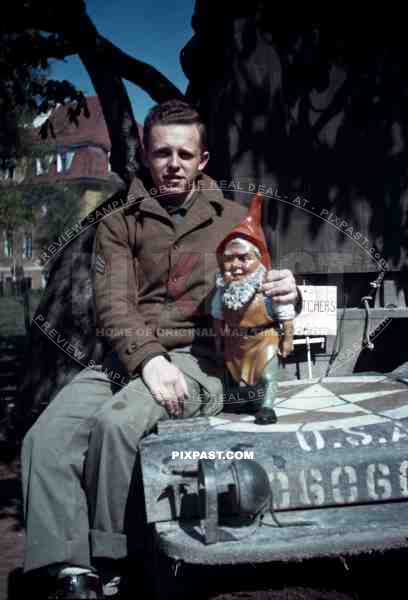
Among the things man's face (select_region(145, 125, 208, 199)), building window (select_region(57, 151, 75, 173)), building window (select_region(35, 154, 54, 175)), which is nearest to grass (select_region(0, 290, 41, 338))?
building window (select_region(35, 154, 54, 175))

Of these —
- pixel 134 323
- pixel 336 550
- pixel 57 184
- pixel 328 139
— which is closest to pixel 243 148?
pixel 328 139

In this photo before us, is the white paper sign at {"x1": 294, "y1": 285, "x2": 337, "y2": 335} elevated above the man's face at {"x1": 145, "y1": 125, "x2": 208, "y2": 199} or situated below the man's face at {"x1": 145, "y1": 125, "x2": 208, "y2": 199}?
below

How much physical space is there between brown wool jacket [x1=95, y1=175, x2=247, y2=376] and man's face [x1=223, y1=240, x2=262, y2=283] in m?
0.37

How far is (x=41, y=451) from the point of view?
125 inches

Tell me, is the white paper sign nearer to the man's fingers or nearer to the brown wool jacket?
the brown wool jacket

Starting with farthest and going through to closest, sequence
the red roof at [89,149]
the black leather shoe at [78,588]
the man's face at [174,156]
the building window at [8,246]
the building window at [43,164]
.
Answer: the building window at [43,164] < the building window at [8,246] < the red roof at [89,149] < the man's face at [174,156] < the black leather shoe at [78,588]

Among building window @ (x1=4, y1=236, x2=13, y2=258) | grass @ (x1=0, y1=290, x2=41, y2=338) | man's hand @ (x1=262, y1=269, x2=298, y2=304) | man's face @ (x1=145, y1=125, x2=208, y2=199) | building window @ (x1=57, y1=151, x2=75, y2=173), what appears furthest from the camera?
building window @ (x1=57, y1=151, x2=75, y2=173)

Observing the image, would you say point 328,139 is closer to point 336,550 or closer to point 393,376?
point 393,376

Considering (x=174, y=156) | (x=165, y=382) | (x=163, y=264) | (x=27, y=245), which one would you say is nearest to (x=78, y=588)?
(x=165, y=382)

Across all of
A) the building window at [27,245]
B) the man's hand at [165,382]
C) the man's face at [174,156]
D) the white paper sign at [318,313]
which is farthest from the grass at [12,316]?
the man's hand at [165,382]

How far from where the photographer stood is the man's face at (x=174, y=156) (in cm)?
352

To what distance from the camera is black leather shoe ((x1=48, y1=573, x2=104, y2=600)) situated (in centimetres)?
271

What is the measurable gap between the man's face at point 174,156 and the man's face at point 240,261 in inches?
22.5

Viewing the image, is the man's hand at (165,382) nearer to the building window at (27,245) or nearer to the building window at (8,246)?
the building window at (8,246)
